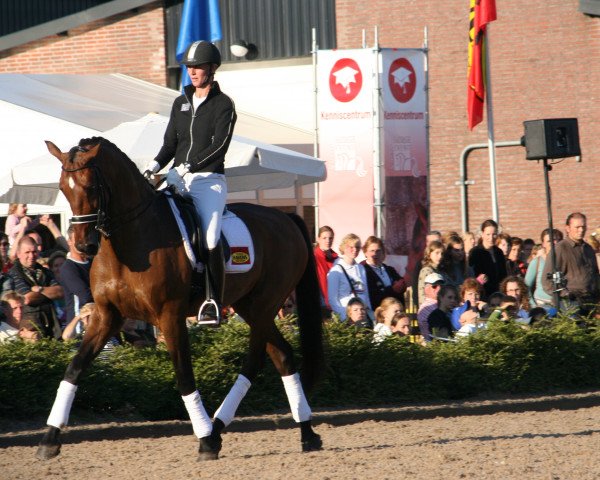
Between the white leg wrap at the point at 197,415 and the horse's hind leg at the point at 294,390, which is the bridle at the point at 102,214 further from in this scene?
the horse's hind leg at the point at 294,390

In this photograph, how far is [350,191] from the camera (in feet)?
55.7

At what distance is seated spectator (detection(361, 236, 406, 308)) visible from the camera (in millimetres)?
13383

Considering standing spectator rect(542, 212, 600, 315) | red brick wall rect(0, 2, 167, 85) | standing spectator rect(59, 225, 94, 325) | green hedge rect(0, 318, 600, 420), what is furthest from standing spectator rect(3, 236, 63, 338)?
red brick wall rect(0, 2, 167, 85)

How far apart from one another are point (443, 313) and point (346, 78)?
5470 millimetres

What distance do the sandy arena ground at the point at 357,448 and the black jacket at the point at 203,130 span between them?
216cm

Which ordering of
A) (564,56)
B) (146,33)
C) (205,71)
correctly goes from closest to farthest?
(205,71) < (564,56) < (146,33)

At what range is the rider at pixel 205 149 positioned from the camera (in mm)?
8320

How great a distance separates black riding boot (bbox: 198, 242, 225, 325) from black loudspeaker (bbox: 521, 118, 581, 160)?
6.94 m

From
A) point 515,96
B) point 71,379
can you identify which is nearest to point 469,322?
point 71,379

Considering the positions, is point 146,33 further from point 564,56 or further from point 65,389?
point 65,389

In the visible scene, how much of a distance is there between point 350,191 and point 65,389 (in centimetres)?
956

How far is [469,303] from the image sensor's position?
12695mm

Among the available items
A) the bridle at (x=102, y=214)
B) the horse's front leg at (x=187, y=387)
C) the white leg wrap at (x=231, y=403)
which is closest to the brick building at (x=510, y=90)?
the white leg wrap at (x=231, y=403)

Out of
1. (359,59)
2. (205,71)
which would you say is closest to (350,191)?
(359,59)
